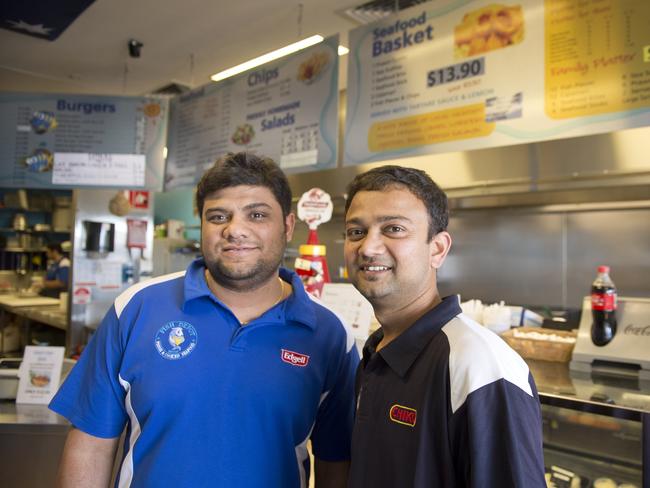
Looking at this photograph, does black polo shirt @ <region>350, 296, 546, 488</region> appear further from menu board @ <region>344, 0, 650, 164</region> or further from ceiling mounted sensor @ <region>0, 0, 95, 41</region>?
ceiling mounted sensor @ <region>0, 0, 95, 41</region>

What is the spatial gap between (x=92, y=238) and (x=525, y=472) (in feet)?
17.9

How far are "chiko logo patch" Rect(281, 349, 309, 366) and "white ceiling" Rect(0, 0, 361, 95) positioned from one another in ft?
10.4

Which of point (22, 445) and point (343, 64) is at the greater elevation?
point (343, 64)

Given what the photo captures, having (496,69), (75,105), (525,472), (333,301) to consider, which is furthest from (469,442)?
(75,105)

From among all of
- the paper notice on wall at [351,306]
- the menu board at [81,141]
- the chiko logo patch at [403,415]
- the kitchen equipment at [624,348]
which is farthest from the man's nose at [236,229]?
the menu board at [81,141]

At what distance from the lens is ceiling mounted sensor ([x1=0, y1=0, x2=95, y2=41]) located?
3.81 metres

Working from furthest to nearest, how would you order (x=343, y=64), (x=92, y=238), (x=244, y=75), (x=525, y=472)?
(x=92, y=238)
(x=343, y=64)
(x=244, y=75)
(x=525, y=472)

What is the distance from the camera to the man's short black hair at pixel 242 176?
147 cm

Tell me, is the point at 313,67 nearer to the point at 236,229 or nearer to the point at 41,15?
the point at 236,229

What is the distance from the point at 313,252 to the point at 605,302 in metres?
1.21

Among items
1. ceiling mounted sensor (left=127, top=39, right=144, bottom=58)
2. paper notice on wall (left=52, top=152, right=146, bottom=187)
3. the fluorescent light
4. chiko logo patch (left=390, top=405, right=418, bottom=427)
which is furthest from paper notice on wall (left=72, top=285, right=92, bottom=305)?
chiko logo patch (left=390, top=405, right=418, bottom=427)

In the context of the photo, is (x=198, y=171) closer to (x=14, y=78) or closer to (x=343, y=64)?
(x=343, y=64)

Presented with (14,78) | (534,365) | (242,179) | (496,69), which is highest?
(14,78)

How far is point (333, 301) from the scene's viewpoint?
2.29 m
